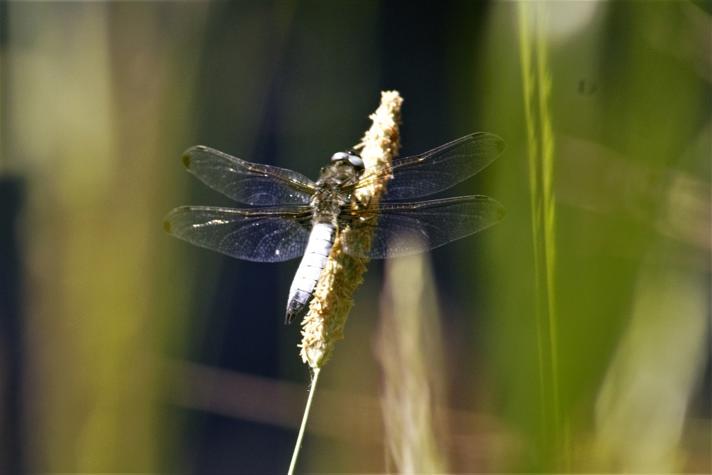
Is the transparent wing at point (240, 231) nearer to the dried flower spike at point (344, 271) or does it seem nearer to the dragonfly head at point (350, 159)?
the dragonfly head at point (350, 159)

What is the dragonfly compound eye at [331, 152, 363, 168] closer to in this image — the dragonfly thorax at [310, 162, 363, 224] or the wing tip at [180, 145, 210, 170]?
the dragonfly thorax at [310, 162, 363, 224]

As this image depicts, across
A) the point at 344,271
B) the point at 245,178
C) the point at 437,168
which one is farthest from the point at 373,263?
the point at 344,271

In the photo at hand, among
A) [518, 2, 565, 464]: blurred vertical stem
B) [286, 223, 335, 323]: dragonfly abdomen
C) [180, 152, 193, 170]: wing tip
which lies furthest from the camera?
[180, 152, 193, 170]: wing tip

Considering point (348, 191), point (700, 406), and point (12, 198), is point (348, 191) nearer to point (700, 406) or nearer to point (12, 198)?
point (700, 406)

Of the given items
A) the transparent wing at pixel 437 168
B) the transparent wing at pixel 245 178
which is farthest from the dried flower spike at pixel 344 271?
the transparent wing at pixel 245 178

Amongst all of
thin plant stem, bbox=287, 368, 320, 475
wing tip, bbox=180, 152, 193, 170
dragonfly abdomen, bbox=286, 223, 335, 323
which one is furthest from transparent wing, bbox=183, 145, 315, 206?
thin plant stem, bbox=287, 368, 320, 475

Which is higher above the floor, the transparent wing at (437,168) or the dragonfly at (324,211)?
the transparent wing at (437,168)

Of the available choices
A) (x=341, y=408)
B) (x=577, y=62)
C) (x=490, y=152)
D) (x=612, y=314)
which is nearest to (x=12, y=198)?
(x=341, y=408)
